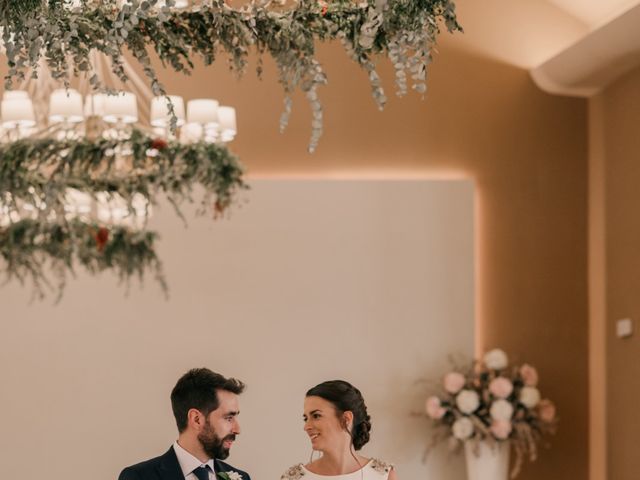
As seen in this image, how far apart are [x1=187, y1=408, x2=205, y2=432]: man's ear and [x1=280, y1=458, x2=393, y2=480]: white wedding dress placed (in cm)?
38

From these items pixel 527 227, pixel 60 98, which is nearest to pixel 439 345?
pixel 527 227

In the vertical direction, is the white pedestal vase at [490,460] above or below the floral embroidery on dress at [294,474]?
below

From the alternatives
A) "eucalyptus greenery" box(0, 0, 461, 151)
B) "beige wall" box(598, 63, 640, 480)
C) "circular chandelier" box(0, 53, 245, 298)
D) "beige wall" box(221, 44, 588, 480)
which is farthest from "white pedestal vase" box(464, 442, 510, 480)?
"eucalyptus greenery" box(0, 0, 461, 151)

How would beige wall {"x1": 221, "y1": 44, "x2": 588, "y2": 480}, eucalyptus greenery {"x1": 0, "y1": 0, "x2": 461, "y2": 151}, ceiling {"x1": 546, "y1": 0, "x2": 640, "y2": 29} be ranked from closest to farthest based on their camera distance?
1. eucalyptus greenery {"x1": 0, "y1": 0, "x2": 461, "y2": 151}
2. ceiling {"x1": 546, "y1": 0, "x2": 640, "y2": 29}
3. beige wall {"x1": 221, "y1": 44, "x2": 588, "y2": 480}

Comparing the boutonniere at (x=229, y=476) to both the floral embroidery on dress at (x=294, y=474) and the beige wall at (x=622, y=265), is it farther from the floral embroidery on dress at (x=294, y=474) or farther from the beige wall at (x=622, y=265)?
the beige wall at (x=622, y=265)

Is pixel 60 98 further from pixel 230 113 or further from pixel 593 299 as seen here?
pixel 593 299

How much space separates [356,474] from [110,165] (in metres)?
1.75

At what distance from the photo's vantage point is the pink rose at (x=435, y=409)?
266 inches

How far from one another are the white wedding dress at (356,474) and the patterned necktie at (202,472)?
0.29 meters

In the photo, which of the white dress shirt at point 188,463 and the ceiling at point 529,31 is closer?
the white dress shirt at point 188,463

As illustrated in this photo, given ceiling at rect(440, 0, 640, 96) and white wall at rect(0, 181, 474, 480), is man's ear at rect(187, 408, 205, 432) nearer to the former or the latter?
white wall at rect(0, 181, 474, 480)

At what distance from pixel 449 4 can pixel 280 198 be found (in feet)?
14.7

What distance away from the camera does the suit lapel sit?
4074 mm

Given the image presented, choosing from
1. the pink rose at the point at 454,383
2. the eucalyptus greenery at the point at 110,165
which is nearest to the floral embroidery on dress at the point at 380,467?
the eucalyptus greenery at the point at 110,165
